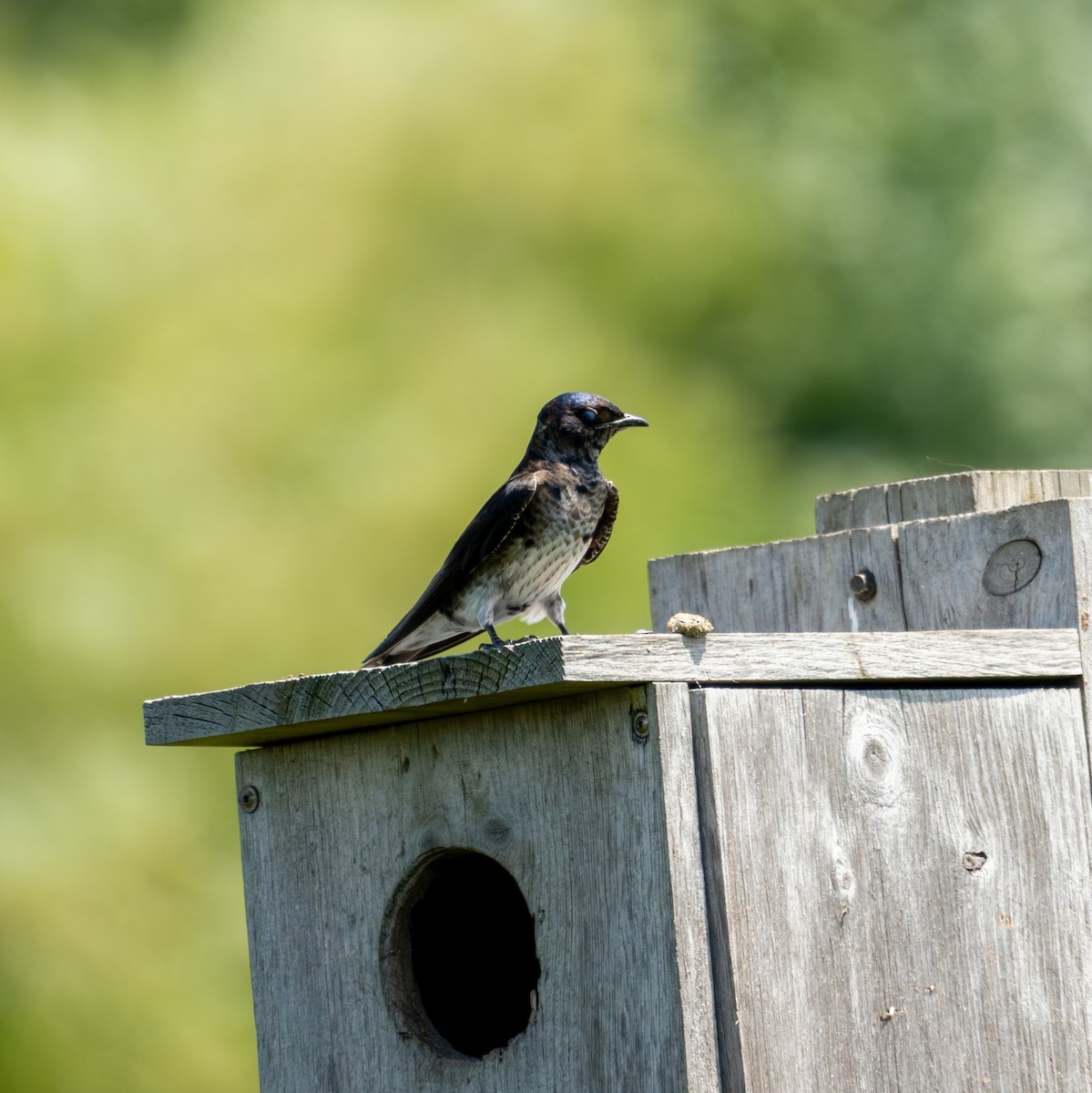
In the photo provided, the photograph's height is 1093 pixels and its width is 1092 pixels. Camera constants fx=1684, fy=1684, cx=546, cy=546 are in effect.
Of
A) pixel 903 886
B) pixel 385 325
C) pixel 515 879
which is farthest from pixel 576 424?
pixel 385 325

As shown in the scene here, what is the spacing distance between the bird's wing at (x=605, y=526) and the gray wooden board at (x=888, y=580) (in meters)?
0.19

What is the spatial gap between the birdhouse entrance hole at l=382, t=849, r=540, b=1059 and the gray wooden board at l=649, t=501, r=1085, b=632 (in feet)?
2.57

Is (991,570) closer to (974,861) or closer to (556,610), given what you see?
(974,861)

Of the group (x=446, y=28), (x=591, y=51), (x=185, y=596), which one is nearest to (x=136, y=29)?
(x=446, y=28)

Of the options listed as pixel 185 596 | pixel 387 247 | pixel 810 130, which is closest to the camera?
pixel 185 596

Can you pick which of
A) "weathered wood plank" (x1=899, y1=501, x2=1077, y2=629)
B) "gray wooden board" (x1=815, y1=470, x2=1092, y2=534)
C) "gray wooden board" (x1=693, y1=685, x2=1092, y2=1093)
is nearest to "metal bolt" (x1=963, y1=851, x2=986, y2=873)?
"gray wooden board" (x1=693, y1=685, x2=1092, y2=1093)

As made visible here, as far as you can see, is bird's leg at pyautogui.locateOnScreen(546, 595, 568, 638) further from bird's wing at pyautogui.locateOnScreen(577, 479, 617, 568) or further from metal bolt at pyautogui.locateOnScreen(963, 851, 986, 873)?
metal bolt at pyautogui.locateOnScreen(963, 851, 986, 873)

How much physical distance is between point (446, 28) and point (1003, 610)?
4660 mm

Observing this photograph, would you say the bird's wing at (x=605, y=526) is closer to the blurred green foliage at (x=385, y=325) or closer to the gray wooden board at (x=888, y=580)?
the gray wooden board at (x=888, y=580)

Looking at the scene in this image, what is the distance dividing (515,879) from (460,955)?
0.49 m

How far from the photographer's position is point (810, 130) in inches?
276

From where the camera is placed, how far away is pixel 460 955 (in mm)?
2910

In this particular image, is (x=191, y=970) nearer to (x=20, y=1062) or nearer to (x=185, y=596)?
(x=20, y=1062)

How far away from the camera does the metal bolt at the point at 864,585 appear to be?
3115 millimetres
